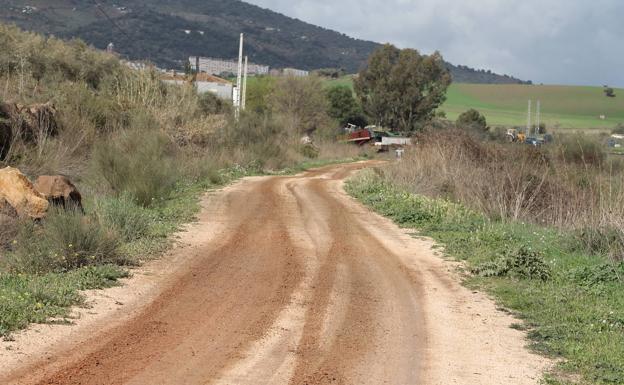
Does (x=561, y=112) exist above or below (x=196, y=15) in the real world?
below

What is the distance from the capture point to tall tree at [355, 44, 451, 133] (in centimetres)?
7519

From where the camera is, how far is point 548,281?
11.9 metres

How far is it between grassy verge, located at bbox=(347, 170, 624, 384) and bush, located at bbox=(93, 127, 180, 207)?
5438 mm

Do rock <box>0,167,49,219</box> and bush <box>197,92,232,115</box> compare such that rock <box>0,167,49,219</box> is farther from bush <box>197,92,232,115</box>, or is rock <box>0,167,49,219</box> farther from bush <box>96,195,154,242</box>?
bush <box>197,92,232,115</box>

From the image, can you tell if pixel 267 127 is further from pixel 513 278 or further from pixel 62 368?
pixel 62 368

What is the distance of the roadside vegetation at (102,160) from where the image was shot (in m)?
10.2

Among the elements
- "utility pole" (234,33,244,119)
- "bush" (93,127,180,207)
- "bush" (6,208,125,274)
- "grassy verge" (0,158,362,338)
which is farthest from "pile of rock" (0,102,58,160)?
"utility pole" (234,33,244,119)

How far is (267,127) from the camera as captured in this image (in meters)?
42.9

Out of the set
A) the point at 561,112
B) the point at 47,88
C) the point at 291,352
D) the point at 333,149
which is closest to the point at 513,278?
the point at 291,352

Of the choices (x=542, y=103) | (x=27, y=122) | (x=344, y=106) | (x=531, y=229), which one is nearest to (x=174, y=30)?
(x=344, y=106)

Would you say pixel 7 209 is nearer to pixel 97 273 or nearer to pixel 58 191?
pixel 58 191

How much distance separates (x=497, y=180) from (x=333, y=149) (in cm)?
3700

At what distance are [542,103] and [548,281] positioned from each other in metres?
118

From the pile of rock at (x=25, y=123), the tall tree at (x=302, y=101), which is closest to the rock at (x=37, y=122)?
the pile of rock at (x=25, y=123)
